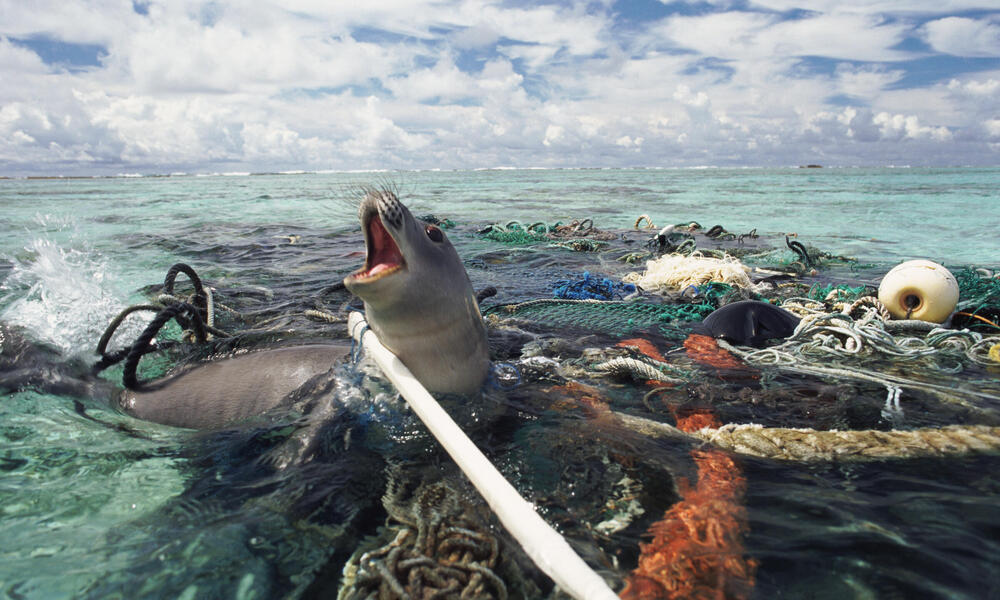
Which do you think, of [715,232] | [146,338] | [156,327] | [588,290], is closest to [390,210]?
[156,327]

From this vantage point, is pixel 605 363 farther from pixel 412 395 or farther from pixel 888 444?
pixel 412 395

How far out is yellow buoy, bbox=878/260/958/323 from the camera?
177 inches

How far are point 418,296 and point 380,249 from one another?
0.28m

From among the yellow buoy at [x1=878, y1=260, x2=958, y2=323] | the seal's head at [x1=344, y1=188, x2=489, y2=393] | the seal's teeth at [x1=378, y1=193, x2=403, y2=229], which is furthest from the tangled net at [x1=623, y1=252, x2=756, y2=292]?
the seal's teeth at [x1=378, y1=193, x2=403, y2=229]

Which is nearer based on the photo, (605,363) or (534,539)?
(534,539)

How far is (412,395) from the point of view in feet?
6.98

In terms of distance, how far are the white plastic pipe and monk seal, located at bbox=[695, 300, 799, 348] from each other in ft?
10.3

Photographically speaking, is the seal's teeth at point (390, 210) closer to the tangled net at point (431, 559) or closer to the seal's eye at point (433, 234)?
the seal's eye at point (433, 234)

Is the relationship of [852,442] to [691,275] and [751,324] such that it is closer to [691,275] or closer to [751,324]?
[751,324]

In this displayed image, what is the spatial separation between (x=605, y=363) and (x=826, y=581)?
6.76 ft

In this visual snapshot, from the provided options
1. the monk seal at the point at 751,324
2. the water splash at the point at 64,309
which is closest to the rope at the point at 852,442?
the monk seal at the point at 751,324

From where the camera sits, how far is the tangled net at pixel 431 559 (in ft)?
5.78

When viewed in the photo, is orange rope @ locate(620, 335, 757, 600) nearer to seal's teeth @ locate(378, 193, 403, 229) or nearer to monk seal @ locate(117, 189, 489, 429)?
monk seal @ locate(117, 189, 489, 429)

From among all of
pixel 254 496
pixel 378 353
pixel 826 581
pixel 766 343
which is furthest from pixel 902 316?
pixel 254 496
